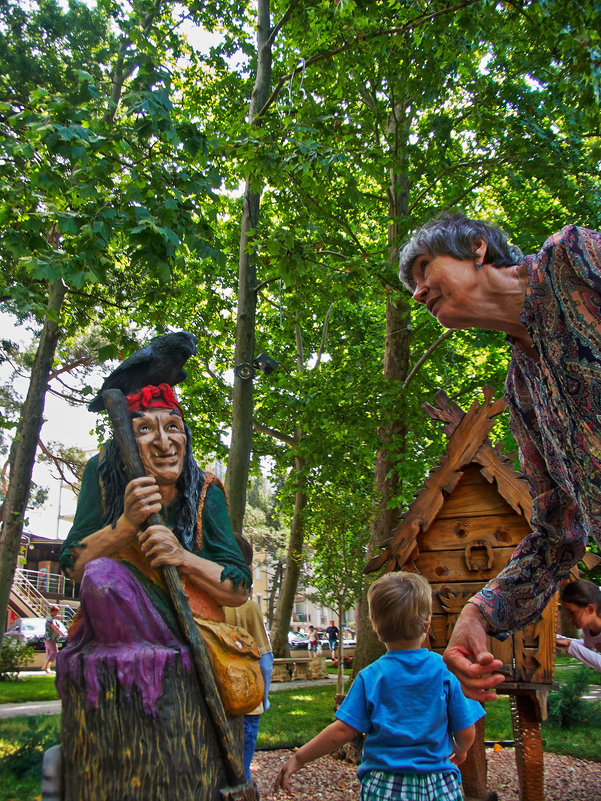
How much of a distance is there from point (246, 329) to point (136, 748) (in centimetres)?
471

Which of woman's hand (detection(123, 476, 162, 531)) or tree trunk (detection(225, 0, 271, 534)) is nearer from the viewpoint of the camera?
woman's hand (detection(123, 476, 162, 531))

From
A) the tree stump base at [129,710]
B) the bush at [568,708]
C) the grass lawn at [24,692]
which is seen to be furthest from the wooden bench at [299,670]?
the tree stump base at [129,710]

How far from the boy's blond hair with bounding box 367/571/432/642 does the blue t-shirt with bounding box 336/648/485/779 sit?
0.32 ft

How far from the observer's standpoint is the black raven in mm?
3391

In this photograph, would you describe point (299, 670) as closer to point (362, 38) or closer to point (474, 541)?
point (474, 541)

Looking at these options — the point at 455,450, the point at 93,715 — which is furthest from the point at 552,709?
the point at 93,715

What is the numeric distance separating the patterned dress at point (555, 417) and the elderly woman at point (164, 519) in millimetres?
1458

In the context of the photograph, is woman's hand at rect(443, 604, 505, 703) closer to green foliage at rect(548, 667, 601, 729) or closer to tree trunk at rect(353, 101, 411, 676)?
tree trunk at rect(353, 101, 411, 676)

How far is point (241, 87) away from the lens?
9.59 meters

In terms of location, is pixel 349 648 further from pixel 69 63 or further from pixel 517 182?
pixel 69 63

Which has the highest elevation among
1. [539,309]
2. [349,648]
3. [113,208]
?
[113,208]

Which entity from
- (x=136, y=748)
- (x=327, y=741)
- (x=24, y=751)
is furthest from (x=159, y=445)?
(x=24, y=751)

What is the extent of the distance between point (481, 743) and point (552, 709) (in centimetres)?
557

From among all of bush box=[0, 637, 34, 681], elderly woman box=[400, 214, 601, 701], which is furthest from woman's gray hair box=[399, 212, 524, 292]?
bush box=[0, 637, 34, 681]
